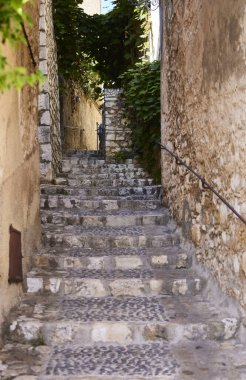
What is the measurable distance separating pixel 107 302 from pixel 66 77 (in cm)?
808

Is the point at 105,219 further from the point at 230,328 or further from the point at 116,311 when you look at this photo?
the point at 230,328

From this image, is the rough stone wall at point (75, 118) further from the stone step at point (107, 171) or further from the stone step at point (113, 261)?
the stone step at point (113, 261)

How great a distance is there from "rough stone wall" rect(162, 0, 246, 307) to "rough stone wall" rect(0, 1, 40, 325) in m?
1.36

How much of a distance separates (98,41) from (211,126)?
352 inches

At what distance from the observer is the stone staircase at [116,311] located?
272cm

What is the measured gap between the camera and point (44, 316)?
10.8 feet

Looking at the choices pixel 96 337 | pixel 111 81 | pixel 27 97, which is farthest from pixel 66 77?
pixel 96 337

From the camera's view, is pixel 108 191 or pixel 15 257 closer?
pixel 15 257

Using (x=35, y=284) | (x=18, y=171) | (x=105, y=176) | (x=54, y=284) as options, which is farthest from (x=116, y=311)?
(x=105, y=176)

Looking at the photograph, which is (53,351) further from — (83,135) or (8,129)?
(83,135)

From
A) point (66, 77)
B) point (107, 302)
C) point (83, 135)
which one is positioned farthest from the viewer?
point (83, 135)

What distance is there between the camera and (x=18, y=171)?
3623 millimetres

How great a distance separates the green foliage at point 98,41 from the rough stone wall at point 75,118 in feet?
1.39

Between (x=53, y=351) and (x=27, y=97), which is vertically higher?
(x=27, y=97)
